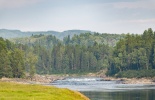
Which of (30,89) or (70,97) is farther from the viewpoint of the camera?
(30,89)

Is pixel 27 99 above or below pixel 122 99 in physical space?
above

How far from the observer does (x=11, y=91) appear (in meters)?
56.0

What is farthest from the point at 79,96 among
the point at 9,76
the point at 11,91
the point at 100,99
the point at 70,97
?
the point at 9,76

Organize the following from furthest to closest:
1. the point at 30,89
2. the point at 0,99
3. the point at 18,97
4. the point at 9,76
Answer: the point at 9,76 → the point at 30,89 → the point at 18,97 → the point at 0,99

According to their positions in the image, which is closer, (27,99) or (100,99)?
(27,99)

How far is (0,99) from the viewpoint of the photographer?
46500 mm

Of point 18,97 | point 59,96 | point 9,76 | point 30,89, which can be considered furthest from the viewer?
point 9,76

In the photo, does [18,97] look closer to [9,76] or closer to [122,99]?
[122,99]

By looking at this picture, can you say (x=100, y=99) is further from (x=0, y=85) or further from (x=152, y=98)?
(x=0, y=85)

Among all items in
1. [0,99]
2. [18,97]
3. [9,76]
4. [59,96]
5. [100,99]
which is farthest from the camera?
[9,76]

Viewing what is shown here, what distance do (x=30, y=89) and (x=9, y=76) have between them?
137 meters

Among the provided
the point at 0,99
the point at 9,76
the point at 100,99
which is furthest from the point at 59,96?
the point at 9,76

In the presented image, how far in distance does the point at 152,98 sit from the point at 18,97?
59447 millimetres

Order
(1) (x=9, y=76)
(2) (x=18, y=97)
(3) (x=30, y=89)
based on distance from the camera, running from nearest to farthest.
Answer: (2) (x=18, y=97)
(3) (x=30, y=89)
(1) (x=9, y=76)
